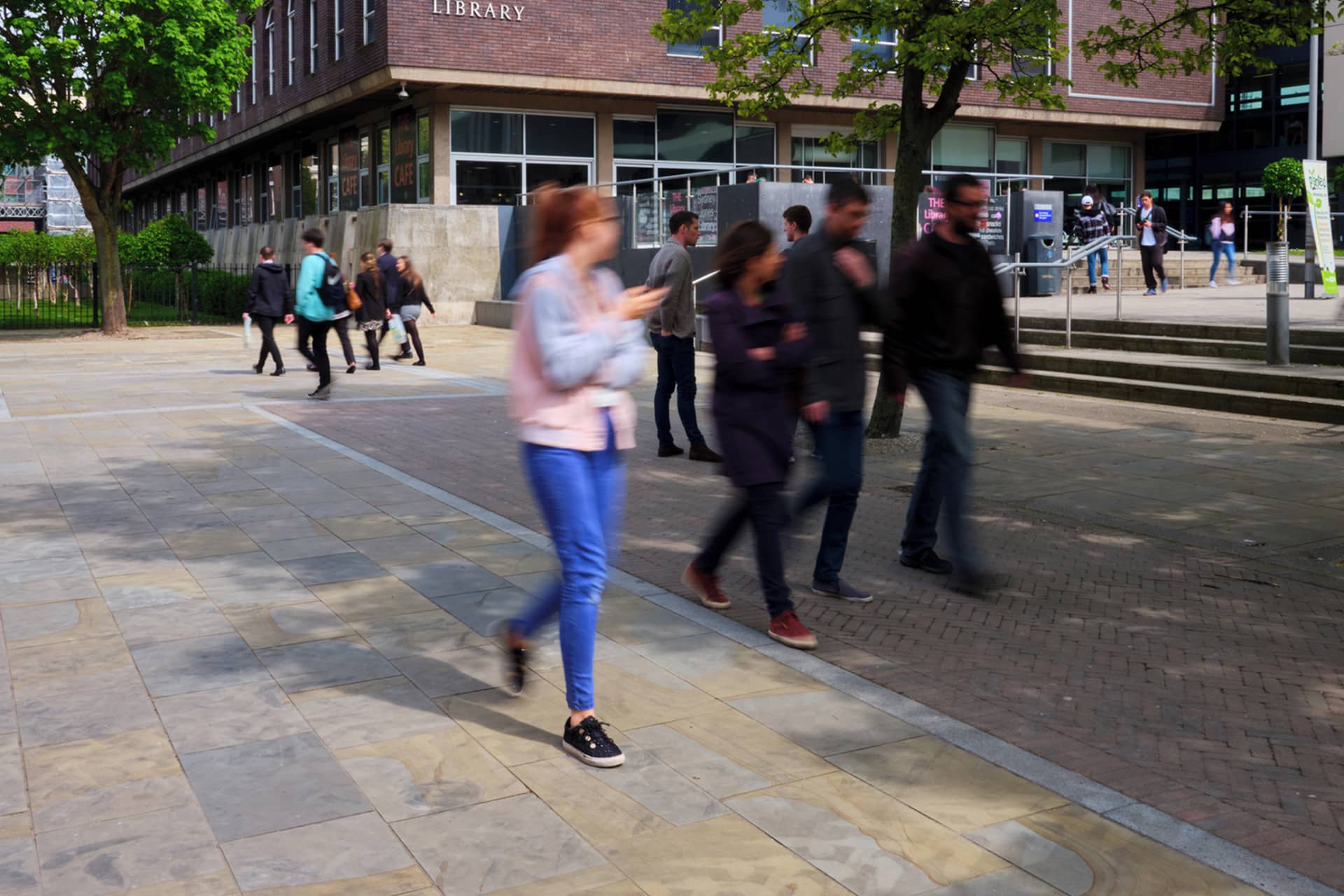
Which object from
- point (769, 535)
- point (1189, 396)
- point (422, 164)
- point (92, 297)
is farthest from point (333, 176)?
point (769, 535)

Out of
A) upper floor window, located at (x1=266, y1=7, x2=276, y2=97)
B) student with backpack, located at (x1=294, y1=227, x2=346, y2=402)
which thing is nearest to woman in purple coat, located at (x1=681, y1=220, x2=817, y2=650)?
student with backpack, located at (x1=294, y1=227, x2=346, y2=402)

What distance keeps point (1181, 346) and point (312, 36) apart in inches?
995

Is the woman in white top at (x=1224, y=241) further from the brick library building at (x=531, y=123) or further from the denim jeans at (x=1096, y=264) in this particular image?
the brick library building at (x=531, y=123)

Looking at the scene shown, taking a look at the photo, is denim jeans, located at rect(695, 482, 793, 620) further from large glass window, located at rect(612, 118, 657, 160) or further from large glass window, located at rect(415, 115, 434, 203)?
large glass window, located at rect(612, 118, 657, 160)

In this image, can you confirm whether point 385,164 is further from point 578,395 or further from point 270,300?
point 578,395

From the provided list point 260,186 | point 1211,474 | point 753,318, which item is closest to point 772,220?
point 1211,474

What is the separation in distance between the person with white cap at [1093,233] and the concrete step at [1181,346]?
748cm

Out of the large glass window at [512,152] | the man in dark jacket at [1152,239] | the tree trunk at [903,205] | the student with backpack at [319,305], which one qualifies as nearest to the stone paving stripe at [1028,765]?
the tree trunk at [903,205]

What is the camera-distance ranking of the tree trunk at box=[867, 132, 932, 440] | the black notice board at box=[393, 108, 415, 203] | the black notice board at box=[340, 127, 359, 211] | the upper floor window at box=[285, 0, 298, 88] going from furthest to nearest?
the upper floor window at box=[285, 0, 298, 88], the black notice board at box=[340, 127, 359, 211], the black notice board at box=[393, 108, 415, 203], the tree trunk at box=[867, 132, 932, 440]

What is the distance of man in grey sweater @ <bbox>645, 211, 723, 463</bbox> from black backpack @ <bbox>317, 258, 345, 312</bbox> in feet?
18.9

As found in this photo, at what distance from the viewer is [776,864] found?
11.8ft

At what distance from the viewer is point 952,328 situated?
6.27 m

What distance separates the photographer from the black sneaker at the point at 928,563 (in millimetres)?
6875

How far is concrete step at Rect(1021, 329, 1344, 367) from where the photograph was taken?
46.3 ft
